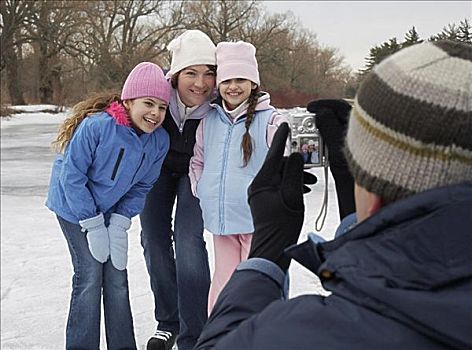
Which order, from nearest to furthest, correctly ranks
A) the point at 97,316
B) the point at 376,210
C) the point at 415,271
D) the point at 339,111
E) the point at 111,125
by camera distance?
the point at 415,271, the point at 376,210, the point at 339,111, the point at 111,125, the point at 97,316

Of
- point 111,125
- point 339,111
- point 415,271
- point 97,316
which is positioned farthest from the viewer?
point 97,316

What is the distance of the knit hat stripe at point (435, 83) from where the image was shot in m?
0.94

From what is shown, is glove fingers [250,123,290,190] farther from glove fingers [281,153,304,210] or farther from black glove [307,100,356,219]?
black glove [307,100,356,219]

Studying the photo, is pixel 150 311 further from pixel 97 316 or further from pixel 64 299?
pixel 97 316

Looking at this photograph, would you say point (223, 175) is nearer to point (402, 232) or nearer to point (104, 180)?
point (104, 180)

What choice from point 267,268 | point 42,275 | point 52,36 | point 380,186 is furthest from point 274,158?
point 52,36

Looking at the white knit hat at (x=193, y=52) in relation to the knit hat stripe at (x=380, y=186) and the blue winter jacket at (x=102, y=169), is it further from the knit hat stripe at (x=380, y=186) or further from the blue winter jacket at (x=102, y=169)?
the knit hat stripe at (x=380, y=186)

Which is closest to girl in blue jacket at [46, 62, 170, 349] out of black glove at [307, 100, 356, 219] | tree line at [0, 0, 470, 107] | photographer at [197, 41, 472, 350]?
black glove at [307, 100, 356, 219]

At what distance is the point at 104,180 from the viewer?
285cm

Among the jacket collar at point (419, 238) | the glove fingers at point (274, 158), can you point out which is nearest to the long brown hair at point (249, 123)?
the glove fingers at point (274, 158)

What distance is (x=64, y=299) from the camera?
419cm

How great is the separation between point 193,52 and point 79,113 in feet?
1.96

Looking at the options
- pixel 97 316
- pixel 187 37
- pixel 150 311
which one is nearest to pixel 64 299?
pixel 150 311

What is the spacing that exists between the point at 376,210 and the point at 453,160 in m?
0.15
